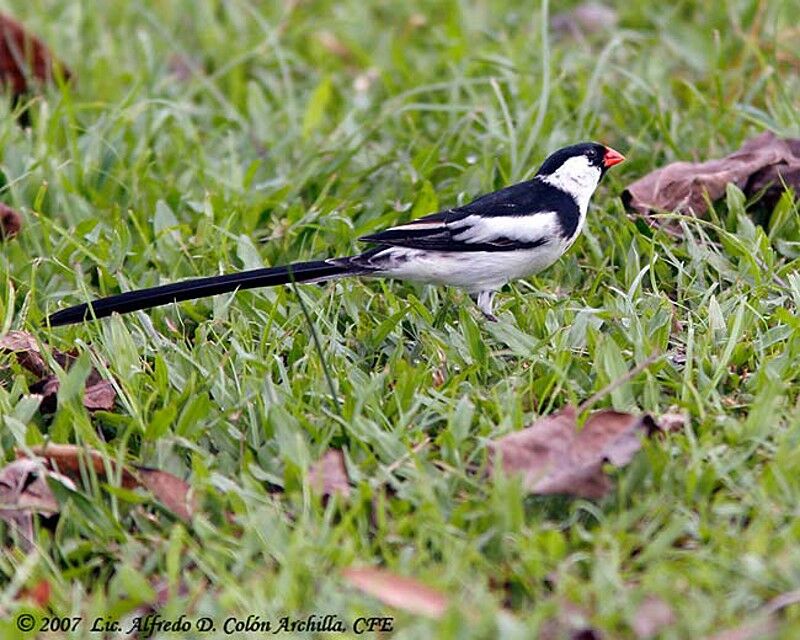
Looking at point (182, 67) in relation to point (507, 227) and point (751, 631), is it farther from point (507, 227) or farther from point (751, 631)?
point (751, 631)

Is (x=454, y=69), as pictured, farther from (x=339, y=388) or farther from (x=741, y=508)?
(x=741, y=508)

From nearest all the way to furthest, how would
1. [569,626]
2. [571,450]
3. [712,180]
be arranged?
[569,626], [571,450], [712,180]

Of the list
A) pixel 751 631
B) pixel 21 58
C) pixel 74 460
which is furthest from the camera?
pixel 21 58

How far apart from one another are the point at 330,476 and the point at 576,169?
5.51ft

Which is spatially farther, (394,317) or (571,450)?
(394,317)

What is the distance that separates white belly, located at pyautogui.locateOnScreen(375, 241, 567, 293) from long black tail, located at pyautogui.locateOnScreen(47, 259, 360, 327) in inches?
14.8

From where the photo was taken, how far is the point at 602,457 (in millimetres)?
3045

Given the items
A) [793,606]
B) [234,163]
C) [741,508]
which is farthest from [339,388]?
[234,163]

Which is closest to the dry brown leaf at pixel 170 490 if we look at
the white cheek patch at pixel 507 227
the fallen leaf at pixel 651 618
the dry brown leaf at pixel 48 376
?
the dry brown leaf at pixel 48 376

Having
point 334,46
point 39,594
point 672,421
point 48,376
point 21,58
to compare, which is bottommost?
point 672,421

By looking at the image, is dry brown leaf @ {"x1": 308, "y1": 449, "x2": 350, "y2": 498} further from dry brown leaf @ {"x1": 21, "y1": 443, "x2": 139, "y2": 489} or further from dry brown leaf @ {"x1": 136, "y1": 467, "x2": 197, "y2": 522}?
dry brown leaf @ {"x1": 21, "y1": 443, "x2": 139, "y2": 489}

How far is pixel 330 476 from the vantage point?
3.12 m

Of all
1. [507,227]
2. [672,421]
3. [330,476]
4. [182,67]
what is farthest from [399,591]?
[182,67]

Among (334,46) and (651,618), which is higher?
(334,46)
